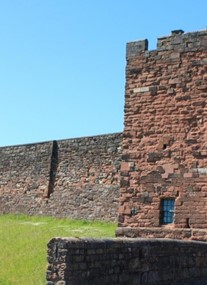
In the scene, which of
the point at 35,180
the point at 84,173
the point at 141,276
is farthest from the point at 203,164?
the point at 35,180

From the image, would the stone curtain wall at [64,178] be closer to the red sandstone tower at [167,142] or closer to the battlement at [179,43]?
the red sandstone tower at [167,142]

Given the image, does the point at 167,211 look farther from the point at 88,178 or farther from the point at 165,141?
the point at 88,178

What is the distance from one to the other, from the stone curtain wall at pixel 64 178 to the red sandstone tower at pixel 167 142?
24.0ft

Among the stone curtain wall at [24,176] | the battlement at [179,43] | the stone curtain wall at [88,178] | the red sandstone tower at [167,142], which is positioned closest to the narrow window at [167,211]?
the red sandstone tower at [167,142]

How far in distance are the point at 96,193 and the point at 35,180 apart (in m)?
4.22

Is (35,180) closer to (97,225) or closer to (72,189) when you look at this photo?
(72,189)

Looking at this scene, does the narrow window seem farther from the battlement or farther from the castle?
the battlement

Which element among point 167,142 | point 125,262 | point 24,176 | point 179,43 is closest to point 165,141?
point 167,142

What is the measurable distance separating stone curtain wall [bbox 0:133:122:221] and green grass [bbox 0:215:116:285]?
58 centimetres

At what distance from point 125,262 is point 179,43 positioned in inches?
274

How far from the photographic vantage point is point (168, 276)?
976cm

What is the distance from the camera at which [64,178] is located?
78.9 feet

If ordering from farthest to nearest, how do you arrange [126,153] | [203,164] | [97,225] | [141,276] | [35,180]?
[35,180], [97,225], [126,153], [203,164], [141,276]

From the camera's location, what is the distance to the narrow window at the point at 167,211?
531 inches
